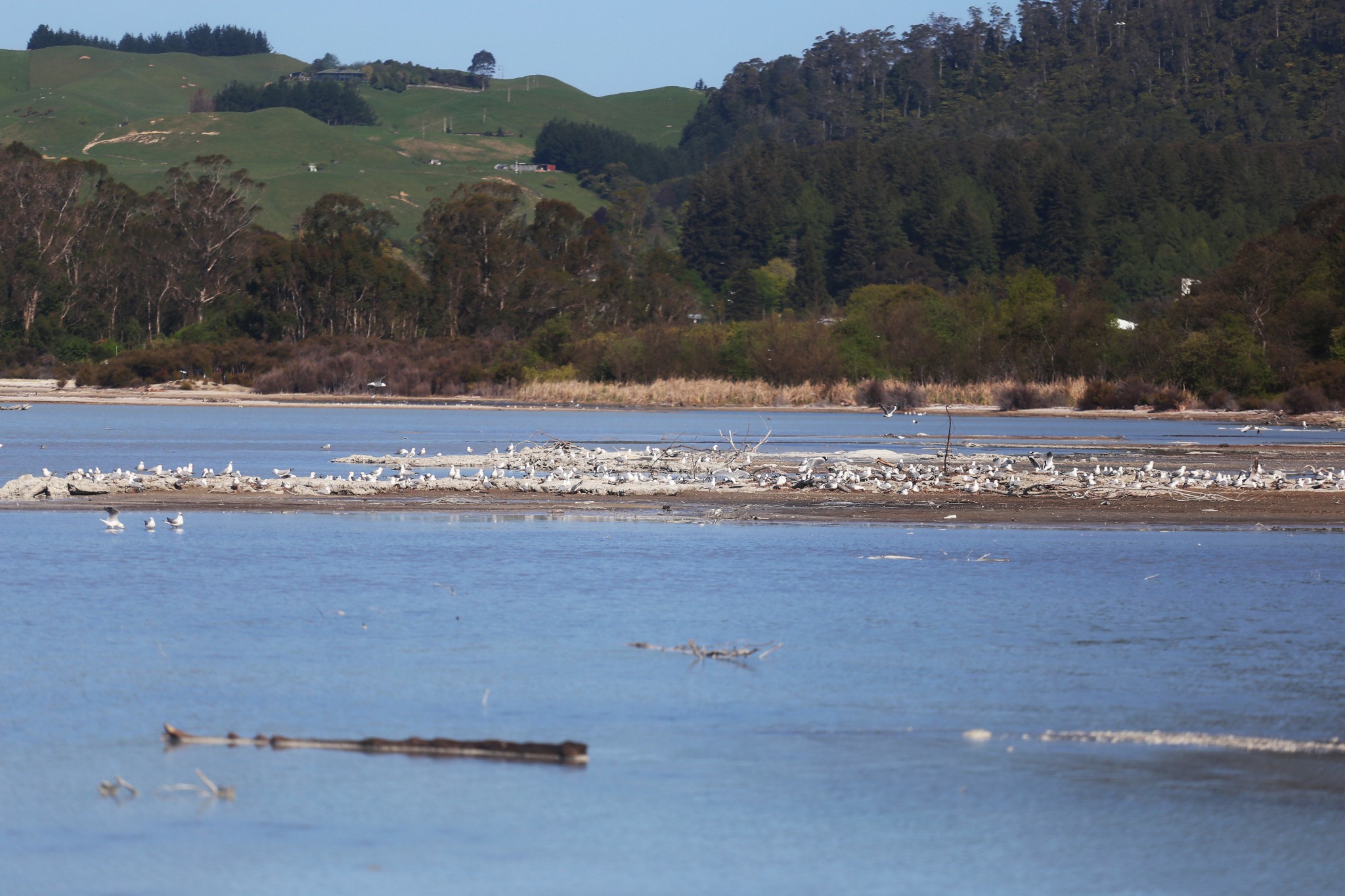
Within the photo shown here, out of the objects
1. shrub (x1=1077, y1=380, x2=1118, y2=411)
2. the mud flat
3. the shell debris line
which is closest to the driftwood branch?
the mud flat

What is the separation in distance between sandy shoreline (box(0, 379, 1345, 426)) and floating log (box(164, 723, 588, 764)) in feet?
170

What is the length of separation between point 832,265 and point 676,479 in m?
112

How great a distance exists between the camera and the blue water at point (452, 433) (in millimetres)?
31188

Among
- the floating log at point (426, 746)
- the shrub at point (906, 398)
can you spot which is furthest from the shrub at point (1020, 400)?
the floating log at point (426, 746)

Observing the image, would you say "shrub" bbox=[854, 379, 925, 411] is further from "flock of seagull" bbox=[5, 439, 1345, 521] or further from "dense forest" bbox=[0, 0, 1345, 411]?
"flock of seagull" bbox=[5, 439, 1345, 521]

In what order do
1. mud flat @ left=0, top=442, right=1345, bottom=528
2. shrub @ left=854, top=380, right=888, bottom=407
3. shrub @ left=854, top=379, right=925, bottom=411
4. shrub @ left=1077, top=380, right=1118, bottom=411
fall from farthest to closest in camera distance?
1. shrub @ left=854, top=380, right=888, bottom=407
2. shrub @ left=854, top=379, right=925, bottom=411
3. shrub @ left=1077, top=380, right=1118, bottom=411
4. mud flat @ left=0, top=442, right=1345, bottom=528

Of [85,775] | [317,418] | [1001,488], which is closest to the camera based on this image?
[85,775]

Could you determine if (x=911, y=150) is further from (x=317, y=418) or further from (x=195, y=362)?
(x=317, y=418)

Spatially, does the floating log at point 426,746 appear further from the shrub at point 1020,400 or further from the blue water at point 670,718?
the shrub at point 1020,400

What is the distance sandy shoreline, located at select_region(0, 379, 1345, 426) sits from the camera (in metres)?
60.2

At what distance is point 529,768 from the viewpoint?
8016mm

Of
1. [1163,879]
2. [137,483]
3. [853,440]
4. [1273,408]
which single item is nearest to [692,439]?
[853,440]

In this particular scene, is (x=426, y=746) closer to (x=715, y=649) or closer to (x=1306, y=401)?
(x=715, y=649)

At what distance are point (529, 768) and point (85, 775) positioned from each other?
2.20 metres
